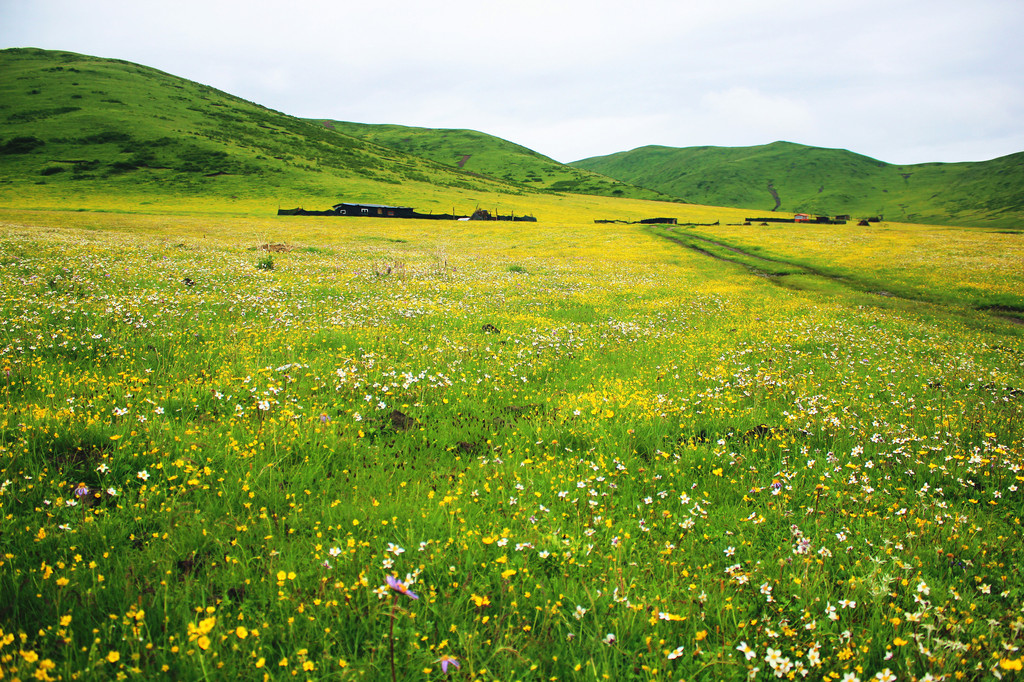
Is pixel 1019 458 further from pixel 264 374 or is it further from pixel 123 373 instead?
pixel 123 373

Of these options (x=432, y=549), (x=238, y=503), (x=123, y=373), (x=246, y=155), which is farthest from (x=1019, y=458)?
(x=246, y=155)

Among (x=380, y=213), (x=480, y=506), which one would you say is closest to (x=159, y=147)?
(x=380, y=213)

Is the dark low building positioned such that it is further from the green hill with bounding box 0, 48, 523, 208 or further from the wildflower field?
the wildflower field

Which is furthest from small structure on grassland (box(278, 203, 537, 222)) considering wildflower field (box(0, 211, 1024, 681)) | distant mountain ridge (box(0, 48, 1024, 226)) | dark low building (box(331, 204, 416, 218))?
wildflower field (box(0, 211, 1024, 681))

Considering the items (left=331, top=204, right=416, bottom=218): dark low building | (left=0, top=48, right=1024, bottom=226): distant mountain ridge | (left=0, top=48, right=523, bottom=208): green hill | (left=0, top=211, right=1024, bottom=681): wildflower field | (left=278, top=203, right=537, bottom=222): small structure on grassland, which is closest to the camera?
(left=0, top=211, right=1024, bottom=681): wildflower field

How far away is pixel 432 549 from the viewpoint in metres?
4.23

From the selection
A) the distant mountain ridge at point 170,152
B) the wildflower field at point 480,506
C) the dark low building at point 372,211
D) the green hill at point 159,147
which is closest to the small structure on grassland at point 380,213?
the dark low building at point 372,211

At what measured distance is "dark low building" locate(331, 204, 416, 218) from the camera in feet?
279

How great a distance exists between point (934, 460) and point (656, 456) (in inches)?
140

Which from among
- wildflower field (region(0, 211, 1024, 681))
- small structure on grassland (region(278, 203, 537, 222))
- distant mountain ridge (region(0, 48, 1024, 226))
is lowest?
wildflower field (region(0, 211, 1024, 681))

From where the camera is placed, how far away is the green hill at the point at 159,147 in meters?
98.9

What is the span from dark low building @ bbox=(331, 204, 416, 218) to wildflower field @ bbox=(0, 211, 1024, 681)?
7821 cm

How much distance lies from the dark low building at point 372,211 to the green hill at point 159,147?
521 inches

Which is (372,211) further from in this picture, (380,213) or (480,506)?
(480,506)
